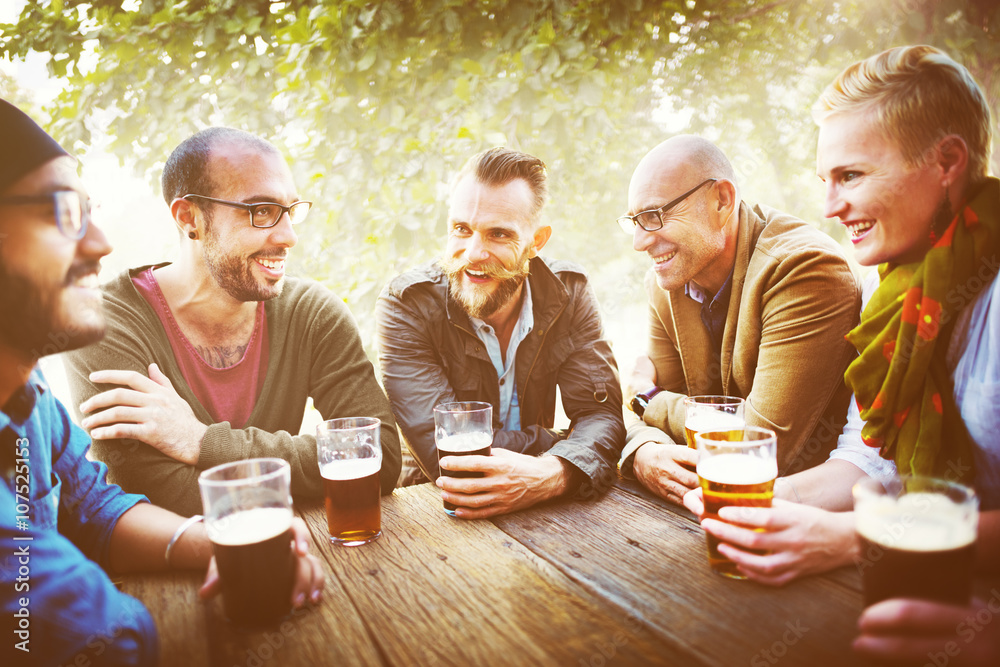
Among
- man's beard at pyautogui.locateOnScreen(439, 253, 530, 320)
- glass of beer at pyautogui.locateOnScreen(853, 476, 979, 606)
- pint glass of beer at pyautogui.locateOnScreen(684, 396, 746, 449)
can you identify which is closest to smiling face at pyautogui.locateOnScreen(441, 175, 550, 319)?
man's beard at pyautogui.locateOnScreen(439, 253, 530, 320)

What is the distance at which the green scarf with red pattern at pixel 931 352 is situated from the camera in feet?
4.81

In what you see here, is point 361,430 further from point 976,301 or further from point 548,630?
point 976,301

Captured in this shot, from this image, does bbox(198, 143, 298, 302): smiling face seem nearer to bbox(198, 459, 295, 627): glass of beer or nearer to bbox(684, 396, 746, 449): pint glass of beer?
bbox(198, 459, 295, 627): glass of beer

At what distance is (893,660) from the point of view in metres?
0.95

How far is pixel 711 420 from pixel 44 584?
1530mm

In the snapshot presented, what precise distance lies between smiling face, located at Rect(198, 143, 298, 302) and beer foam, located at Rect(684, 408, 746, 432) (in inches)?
60.8

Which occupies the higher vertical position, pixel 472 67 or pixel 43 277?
pixel 472 67

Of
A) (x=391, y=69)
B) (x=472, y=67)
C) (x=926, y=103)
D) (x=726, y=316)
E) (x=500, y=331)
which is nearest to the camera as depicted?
(x=926, y=103)

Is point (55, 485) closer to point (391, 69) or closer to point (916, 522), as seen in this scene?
point (916, 522)

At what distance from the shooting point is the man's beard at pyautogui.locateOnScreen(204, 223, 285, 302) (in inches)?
83.7

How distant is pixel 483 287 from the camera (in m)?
2.50

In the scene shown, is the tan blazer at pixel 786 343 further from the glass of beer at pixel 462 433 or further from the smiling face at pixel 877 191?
the glass of beer at pixel 462 433

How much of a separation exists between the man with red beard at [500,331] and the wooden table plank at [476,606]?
73 cm

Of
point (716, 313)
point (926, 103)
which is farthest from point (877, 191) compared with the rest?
point (716, 313)
